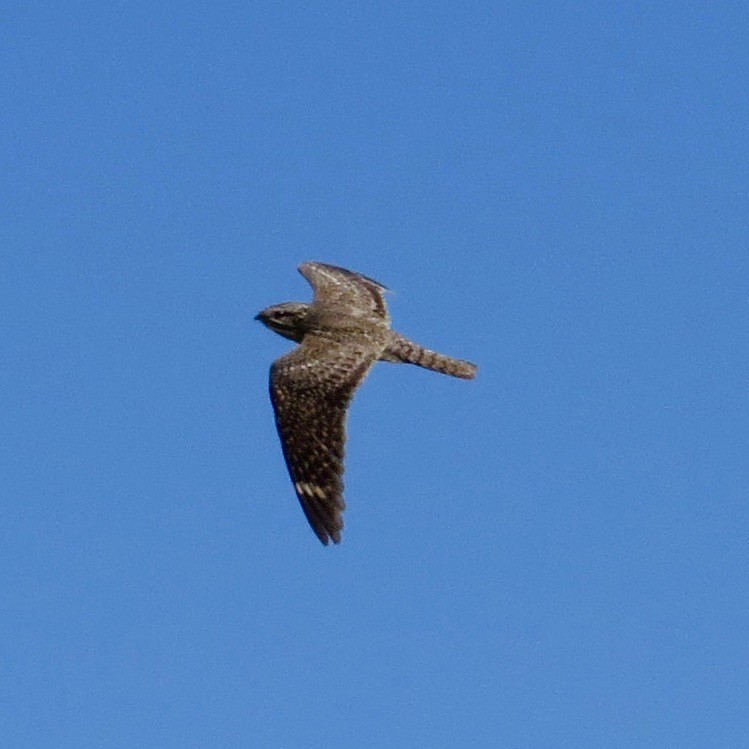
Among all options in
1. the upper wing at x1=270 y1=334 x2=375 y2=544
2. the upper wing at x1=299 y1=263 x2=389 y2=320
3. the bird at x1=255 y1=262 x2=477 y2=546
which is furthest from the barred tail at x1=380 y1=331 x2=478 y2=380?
the upper wing at x1=299 y1=263 x2=389 y2=320

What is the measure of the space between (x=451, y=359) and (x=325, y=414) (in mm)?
3138

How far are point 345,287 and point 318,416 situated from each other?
17.2ft

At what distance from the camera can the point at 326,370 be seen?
2639 cm

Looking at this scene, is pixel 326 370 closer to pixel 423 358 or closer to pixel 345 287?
pixel 423 358

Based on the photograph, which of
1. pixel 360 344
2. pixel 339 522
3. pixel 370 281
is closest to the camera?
pixel 339 522

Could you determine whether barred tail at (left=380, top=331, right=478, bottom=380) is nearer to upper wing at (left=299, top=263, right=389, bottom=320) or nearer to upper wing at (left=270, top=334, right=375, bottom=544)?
upper wing at (left=270, top=334, right=375, bottom=544)

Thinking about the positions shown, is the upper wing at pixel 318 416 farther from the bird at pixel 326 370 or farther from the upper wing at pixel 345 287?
the upper wing at pixel 345 287

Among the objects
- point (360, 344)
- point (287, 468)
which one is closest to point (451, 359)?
point (360, 344)

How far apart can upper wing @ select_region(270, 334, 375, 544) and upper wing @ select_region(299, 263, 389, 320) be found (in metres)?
2.42

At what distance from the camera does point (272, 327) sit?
94.1 feet

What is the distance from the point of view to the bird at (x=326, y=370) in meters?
25.0

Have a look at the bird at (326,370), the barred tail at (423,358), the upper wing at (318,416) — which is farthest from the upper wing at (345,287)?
the upper wing at (318,416)

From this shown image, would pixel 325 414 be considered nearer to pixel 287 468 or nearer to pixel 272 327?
pixel 287 468

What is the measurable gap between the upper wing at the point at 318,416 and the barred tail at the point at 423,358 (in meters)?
0.60
